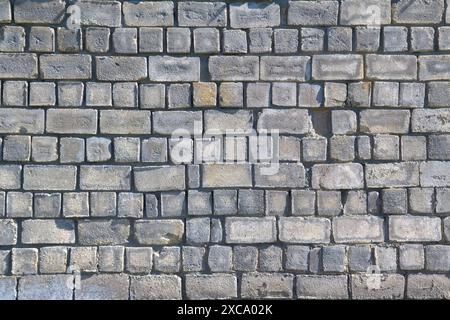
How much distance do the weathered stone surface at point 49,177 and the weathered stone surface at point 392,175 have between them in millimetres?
1830

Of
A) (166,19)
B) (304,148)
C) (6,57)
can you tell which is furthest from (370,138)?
(6,57)

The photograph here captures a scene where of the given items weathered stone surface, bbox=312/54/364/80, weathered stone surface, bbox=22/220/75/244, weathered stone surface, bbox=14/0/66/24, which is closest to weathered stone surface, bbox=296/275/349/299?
weathered stone surface, bbox=312/54/364/80

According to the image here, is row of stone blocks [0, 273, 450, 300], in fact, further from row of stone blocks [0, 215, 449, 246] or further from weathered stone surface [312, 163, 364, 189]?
weathered stone surface [312, 163, 364, 189]

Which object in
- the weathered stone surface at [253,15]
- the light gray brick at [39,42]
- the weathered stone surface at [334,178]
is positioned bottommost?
the weathered stone surface at [334,178]

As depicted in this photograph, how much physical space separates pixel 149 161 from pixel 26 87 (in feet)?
2.90

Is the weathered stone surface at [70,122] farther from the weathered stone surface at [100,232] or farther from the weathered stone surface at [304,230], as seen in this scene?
the weathered stone surface at [304,230]

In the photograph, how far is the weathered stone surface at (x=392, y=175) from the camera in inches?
165

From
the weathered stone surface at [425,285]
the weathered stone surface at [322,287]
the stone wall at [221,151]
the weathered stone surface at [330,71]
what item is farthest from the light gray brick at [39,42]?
the weathered stone surface at [425,285]

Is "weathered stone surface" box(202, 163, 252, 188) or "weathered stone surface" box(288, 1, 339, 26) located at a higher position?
"weathered stone surface" box(288, 1, 339, 26)

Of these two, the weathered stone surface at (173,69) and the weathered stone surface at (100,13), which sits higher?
the weathered stone surface at (100,13)

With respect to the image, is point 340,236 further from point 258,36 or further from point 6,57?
point 6,57

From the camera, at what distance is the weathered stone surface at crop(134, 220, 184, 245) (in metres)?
4.15

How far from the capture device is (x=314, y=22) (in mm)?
4203

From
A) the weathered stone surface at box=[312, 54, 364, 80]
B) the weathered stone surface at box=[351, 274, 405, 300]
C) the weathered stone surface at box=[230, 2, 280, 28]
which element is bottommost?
the weathered stone surface at box=[351, 274, 405, 300]
